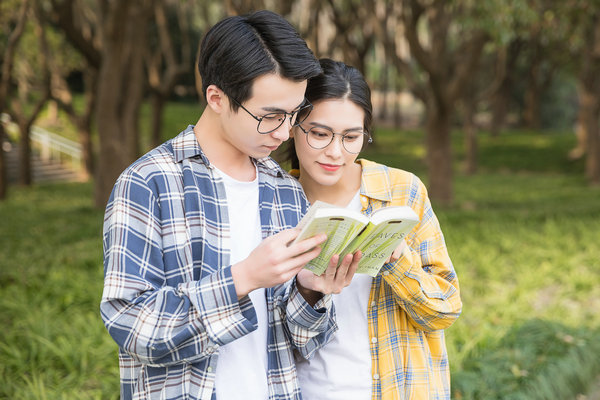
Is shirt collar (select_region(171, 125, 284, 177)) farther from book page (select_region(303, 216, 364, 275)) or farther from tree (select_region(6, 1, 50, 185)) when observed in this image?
tree (select_region(6, 1, 50, 185))

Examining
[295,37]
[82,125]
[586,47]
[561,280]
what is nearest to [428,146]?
[561,280]

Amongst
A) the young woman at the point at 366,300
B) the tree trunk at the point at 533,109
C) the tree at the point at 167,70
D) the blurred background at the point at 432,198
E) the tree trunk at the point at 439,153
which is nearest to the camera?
the young woman at the point at 366,300

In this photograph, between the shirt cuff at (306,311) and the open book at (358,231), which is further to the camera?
the shirt cuff at (306,311)

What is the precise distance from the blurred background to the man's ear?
2.33 meters

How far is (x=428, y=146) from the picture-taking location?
10.6m

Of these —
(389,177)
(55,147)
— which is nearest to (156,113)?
(55,147)

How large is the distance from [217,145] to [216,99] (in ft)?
0.47

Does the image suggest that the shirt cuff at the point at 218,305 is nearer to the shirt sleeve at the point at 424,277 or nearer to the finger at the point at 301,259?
the finger at the point at 301,259

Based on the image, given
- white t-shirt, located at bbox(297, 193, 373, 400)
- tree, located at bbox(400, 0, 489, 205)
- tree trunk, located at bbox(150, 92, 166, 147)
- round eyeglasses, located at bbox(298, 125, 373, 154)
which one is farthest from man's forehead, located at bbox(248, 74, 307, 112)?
tree trunk, located at bbox(150, 92, 166, 147)

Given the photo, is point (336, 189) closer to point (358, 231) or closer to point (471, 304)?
point (358, 231)

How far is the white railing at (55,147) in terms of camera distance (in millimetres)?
18312

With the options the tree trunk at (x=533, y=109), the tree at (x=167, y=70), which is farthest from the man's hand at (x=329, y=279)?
the tree trunk at (x=533, y=109)

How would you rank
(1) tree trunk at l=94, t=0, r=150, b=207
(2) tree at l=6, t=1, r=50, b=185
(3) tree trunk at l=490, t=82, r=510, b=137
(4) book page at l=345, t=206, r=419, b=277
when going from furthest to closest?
(3) tree trunk at l=490, t=82, r=510, b=137 → (2) tree at l=6, t=1, r=50, b=185 → (1) tree trunk at l=94, t=0, r=150, b=207 → (4) book page at l=345, t=206, r=419, b=277

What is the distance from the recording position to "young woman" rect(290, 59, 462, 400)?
6.57ft
